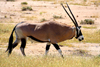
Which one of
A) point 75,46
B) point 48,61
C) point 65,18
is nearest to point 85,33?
point 75,46

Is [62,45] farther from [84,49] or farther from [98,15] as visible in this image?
[98,15]

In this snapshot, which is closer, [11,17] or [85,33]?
[85,33]

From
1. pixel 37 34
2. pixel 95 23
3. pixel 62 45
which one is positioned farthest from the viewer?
pixel 95 23

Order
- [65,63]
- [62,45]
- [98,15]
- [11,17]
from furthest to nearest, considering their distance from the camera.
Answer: [98,15] < [11,17] < [62,45] < [65,63]

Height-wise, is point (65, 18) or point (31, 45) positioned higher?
point (31, 45)

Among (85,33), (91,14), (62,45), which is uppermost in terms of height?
(62,45)

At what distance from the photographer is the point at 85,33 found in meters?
15.7

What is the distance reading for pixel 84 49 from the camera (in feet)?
38.8

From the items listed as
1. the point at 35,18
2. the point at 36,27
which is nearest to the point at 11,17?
the point at 35,18

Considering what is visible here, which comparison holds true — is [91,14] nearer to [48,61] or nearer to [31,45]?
[31,45]

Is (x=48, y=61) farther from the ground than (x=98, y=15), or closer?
farther from the ground

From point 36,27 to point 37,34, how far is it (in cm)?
28

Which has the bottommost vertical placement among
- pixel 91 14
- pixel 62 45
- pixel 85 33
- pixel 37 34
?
pixel 91 14

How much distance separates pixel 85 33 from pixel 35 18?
7804mm
